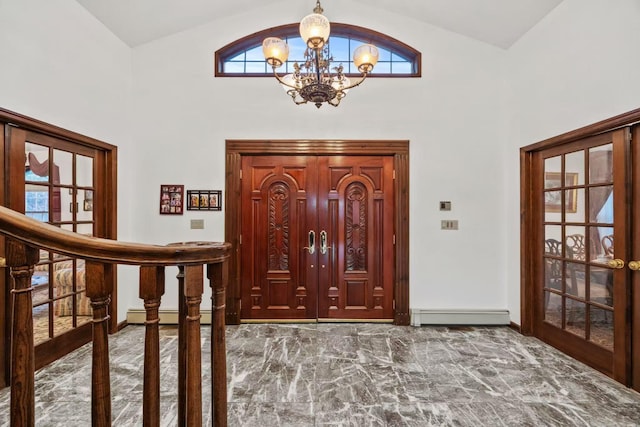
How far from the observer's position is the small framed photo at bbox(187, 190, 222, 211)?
3584mm

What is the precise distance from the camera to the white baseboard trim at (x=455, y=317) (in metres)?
3.53

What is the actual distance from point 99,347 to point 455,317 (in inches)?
140

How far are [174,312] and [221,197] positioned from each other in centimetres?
145

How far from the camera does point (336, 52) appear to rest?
3725mm

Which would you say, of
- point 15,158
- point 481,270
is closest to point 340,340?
point 481,270

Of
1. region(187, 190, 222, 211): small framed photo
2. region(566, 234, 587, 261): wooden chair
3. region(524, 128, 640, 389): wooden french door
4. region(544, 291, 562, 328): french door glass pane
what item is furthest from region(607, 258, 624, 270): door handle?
region(187, 190, 222, 211): small framed photo

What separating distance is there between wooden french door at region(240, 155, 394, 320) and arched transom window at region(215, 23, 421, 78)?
3.62ft

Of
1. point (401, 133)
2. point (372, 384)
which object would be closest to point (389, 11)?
point (401, 133)

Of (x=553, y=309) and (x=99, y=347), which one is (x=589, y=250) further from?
(x=99, y=347)

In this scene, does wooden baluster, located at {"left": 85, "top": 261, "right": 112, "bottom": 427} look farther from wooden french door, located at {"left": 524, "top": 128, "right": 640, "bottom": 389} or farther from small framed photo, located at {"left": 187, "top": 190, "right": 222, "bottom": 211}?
wooden french door, located at {"left": 524, "top": 128, "right": 640, "bottom": 389}

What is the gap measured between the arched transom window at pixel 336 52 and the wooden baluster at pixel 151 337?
3.33 m

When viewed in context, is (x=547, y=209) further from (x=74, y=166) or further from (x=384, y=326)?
(x=74, y=166)

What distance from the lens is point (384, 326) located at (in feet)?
11.6

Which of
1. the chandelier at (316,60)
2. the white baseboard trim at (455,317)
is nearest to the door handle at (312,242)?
the white baseboard trim at (455,317)
